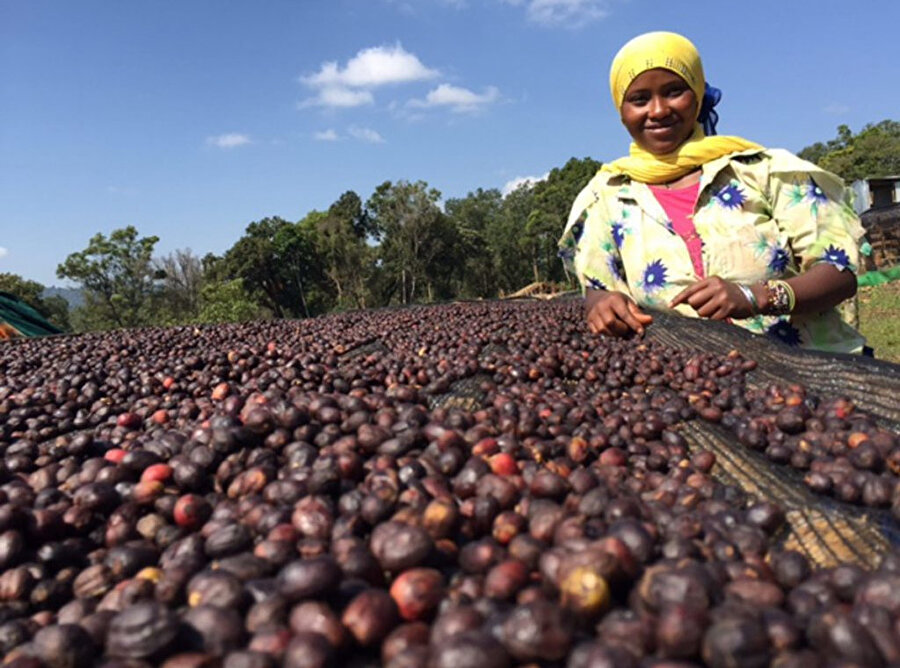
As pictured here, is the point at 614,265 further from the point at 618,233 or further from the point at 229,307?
the point at 229,307

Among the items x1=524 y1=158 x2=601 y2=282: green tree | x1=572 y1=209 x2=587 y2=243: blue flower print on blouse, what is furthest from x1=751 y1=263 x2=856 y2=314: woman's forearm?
x1=524 y1=158 x2=601 y2=282: green tree

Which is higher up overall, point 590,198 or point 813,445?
point 590,198

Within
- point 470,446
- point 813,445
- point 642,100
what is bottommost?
point 813,445

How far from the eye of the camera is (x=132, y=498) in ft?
5.94

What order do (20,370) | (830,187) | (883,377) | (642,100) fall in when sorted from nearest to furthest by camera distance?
(883,377) → (830,187) → (642,100) → (20,370)

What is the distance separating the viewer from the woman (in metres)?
3.30

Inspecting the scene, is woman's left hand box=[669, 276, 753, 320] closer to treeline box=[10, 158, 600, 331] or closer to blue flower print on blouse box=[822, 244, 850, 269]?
blue flower print on blouse box=[822, 244, 850, 269]

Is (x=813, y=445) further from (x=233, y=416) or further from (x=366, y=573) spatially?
(x=233, y=416)

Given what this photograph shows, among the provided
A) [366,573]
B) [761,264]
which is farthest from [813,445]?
[366,573]

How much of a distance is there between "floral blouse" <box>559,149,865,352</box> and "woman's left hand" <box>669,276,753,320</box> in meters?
0.32

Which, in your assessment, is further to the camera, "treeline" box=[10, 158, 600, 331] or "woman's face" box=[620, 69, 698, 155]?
"treeline" box=[10, 158, 600, 331]

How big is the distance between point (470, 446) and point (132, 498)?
3.61 feet

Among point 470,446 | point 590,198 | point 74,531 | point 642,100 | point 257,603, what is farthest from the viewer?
point 590,198

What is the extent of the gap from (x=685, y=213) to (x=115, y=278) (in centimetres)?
5644
